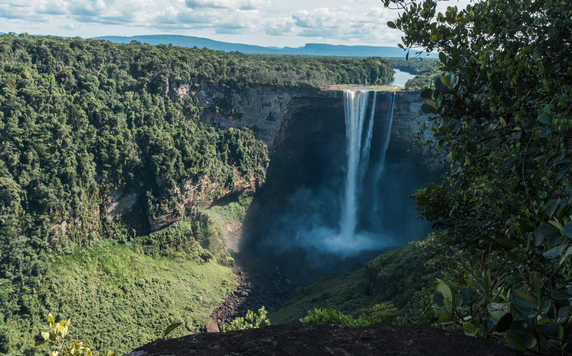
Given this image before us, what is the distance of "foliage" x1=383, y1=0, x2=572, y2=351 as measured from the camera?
2.52 m

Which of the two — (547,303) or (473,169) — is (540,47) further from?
(547,303)

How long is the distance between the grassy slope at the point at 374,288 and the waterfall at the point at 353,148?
1132 cm

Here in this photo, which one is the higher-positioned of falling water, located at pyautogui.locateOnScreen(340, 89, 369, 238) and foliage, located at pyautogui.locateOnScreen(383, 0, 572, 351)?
foliage, located at pyautogui.locateOnScreen(383, 0, 572, 351)

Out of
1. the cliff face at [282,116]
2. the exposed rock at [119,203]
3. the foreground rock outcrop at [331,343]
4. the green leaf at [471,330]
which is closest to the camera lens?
the foreground rock outcrop at [331,343]

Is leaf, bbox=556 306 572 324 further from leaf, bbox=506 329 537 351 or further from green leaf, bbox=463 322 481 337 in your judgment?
green leaf, bbox=463 322 481 337

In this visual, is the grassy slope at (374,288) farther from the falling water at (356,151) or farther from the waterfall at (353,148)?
the falling water at (356,151)

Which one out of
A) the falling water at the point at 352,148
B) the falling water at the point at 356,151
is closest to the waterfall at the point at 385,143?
the falling water at the point at 356,151

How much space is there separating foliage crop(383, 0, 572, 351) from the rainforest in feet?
0.08

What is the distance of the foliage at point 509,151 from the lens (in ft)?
8.28

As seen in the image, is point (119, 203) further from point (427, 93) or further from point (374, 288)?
point (427, 93)

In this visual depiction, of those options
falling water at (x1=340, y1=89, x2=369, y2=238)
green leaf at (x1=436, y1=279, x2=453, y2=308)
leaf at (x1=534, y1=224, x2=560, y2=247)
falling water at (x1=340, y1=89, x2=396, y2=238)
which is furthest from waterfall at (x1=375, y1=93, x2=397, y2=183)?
Result: leaf at (x1=534, y1=224, x2=560, y2=247)

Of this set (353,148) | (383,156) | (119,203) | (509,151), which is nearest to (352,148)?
(353,148)

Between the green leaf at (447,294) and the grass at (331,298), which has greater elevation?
the green leaf at (447,294)

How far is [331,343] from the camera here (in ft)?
9.76
